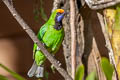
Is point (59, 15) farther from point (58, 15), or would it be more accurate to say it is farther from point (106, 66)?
point (106, 66)

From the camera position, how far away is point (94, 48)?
1967 mm

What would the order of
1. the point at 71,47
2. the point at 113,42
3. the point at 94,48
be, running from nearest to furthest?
the point at 113,42 < the point at 71,47 < the point at 94,48

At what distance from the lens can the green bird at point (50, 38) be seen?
2.02 metres

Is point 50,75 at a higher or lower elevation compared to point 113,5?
lower

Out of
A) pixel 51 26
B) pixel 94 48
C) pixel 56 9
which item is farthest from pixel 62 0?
pixel 94 48

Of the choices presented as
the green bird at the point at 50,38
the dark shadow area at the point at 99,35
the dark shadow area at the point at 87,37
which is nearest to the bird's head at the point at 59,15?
the green bird at the point at 50,38

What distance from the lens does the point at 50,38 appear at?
6.68ft

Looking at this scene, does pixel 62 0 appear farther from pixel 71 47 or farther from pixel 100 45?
pixel 100 45

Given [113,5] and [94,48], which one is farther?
[94,48]

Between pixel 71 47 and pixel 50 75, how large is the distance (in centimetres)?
84

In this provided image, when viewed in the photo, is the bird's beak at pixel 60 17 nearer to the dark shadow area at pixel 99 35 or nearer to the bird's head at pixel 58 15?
the bird's head at pixel 58 15

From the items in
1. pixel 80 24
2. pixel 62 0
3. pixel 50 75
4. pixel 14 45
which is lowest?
pixel 50 75

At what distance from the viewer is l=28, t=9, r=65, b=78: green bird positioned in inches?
79.5

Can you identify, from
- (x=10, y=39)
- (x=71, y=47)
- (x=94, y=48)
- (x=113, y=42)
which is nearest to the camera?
(x=113, y=42)
